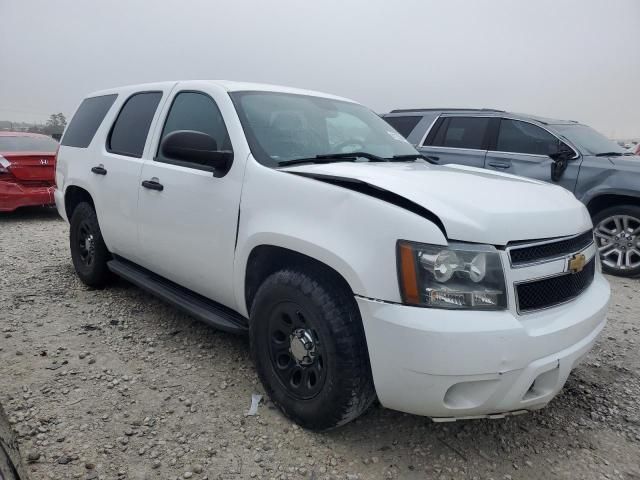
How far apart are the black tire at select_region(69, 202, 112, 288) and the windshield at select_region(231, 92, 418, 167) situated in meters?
2.00

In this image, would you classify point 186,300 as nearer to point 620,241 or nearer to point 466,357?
point 466,357

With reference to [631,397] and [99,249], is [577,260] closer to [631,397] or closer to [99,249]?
[631,397]

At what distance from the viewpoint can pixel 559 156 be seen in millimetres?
5684

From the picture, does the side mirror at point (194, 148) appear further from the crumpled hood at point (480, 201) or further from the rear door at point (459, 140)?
the rear door at point (459, 140)

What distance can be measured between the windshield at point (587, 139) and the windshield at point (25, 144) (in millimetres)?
8056

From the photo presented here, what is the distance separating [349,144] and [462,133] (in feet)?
12.9

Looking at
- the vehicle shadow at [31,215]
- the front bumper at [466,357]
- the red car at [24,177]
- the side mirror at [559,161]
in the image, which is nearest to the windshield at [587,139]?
the side mirror at [559,161]

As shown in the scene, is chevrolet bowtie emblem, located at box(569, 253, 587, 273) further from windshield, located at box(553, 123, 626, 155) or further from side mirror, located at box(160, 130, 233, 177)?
windshield, located at box(553, 123, 626, 155)

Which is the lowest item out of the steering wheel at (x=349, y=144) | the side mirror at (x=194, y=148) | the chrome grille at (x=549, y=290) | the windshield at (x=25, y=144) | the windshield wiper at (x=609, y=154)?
the windshield at (x=25, y=144)

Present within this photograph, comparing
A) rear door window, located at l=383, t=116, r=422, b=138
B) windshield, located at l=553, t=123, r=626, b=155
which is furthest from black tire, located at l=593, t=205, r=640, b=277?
rear door window, located at l=383, t=116, r=422, b=138

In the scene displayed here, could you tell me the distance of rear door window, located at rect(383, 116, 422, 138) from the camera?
6.98 metres

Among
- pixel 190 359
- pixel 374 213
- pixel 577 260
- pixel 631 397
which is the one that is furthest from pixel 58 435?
pixel 631 397

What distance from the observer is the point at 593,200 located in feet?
18.3

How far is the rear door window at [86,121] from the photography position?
4191 millimetres
